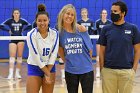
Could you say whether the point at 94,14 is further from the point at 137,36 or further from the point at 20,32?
the point at 137,36

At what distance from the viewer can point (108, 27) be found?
462cm

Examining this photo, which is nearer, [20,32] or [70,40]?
[70,40]

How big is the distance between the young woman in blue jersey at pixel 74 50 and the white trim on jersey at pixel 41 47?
0.12 meters

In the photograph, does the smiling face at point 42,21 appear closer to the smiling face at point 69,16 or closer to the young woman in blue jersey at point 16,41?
the smiling face at point 69,16

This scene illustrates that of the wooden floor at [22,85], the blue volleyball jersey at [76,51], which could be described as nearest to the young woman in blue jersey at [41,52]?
the blue volleyball jersey at [76,51]

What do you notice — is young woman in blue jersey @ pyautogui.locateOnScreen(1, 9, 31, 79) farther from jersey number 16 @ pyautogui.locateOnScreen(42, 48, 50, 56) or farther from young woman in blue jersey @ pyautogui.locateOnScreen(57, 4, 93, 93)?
young woman in blue jersey @ pyautogui.locateOnScreen(57, 4, 93, 93)

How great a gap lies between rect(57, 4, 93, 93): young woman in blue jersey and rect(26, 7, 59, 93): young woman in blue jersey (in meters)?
0.16

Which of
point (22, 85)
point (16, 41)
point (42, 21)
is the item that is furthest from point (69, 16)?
point (16, 41)

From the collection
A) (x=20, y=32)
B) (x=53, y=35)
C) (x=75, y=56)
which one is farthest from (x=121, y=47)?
(x=20, y=32)

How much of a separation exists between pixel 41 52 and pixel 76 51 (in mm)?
505

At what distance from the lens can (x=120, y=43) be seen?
4.54m

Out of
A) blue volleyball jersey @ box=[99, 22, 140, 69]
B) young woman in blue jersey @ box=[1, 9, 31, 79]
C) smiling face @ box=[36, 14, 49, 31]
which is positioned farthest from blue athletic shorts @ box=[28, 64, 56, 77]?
young woman in blue jersey @ box=[1, 9, 31, 79]

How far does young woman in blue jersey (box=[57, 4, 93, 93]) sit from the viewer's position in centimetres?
469

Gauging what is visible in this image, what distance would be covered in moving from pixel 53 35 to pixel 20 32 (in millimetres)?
5558
